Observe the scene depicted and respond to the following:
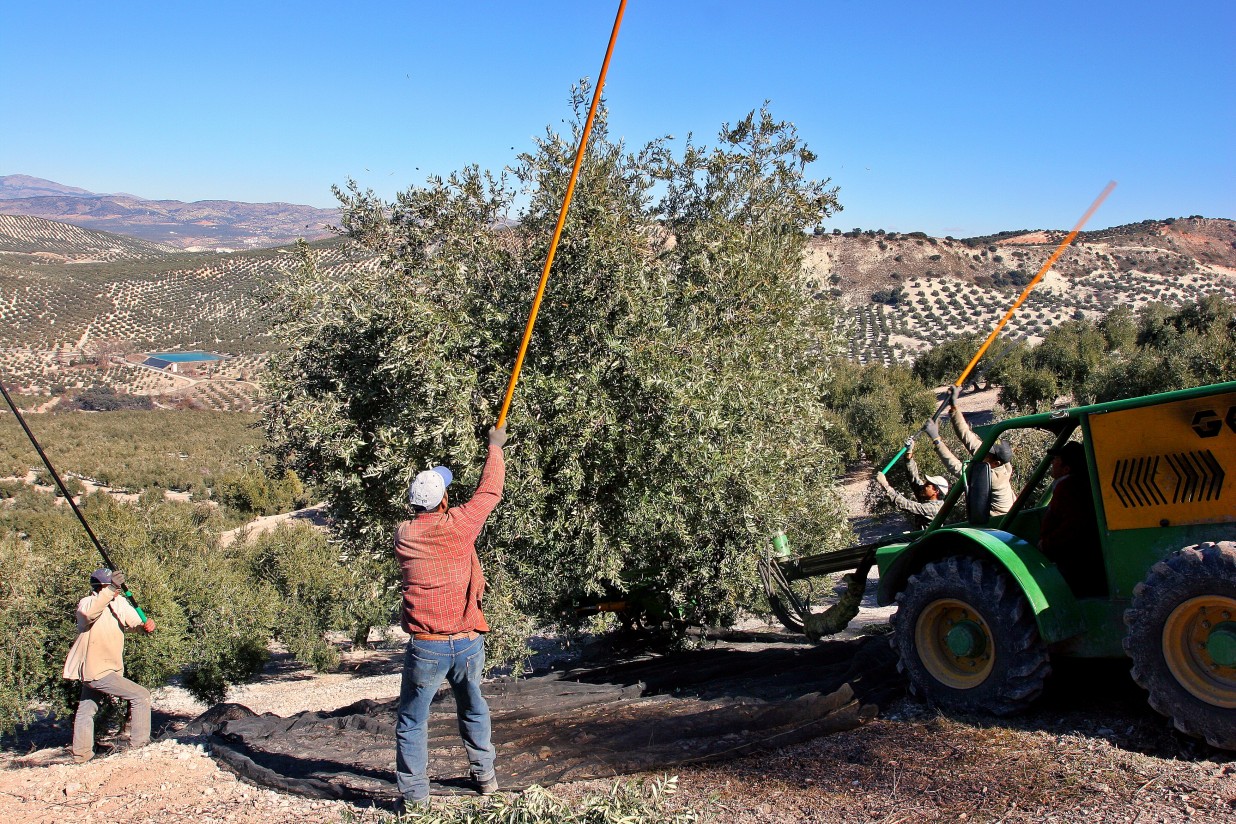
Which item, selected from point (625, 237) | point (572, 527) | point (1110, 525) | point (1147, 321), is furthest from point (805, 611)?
point (1147, 321)

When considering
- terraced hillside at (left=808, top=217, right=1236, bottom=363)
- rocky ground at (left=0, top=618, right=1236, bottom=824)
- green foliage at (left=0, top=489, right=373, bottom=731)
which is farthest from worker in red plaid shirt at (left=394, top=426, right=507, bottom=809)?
terraced hillside at (left=808, top=217, right=1236, bottom=363)

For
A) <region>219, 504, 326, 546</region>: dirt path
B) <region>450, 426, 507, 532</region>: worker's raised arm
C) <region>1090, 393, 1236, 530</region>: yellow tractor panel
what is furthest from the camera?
<region>219, 504, 326, 546</region>: dirt path

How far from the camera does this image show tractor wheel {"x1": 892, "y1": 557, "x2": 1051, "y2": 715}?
17.1 ft

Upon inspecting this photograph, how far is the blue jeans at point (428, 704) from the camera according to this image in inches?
185

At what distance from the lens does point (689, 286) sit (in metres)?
7.97

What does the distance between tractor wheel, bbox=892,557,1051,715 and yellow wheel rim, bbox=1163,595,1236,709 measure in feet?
2.44

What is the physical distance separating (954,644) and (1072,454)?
1.53 m

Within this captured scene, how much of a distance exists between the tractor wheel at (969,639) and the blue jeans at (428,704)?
2.93 m

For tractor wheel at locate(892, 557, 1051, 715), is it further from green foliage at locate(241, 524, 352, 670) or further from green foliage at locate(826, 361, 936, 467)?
green foliage at locate(826, 361, 936, 467)

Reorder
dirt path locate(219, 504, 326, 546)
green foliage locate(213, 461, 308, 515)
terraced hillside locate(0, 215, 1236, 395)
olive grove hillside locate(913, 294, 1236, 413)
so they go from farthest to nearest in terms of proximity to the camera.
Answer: terraced hillside locate(0, 215, 1236, 395) < green foliage locate(213, 461, 308, 515) < dirt path locate(219, 504, 326, 546) < olive grove hillside locate(913, 294, 1236, 413)

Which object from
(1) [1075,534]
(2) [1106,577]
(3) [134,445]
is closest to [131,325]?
(3) [134,445]

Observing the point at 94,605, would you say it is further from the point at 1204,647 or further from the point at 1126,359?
the point at 1126,359

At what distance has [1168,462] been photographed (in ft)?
16.1

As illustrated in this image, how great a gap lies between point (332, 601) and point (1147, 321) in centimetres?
3671
